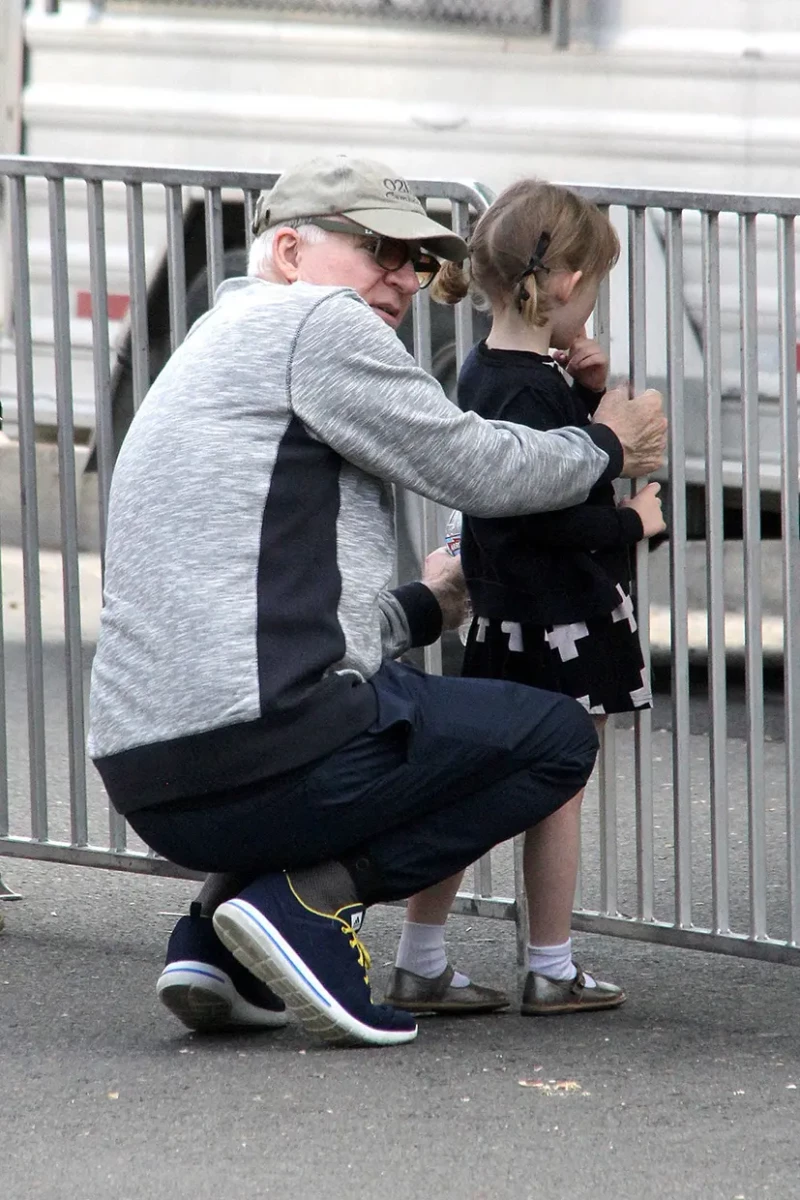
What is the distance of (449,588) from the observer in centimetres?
342

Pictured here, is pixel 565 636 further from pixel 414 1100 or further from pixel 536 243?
pixel 414 1100

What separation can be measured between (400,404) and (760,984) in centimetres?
132

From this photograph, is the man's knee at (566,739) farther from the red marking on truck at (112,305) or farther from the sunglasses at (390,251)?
the red marking on truck at (112,305)

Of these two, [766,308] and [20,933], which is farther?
[766,308]

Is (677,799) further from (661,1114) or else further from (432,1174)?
(432,1174)

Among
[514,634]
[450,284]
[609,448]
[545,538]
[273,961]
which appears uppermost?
[450,284]

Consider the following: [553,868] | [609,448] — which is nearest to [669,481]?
[609,448]

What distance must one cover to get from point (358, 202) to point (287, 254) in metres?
0.15

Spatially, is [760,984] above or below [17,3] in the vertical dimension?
below

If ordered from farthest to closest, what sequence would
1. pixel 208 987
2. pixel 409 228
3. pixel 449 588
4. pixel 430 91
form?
pixel 430 91 → pixel 449 588 → pixel 208 987 → pixel 409 228

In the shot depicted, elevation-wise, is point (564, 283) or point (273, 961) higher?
point (564, 283)

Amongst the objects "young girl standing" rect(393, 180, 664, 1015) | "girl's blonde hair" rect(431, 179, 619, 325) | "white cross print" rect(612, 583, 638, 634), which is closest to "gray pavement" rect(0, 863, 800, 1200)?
"young girl standing" rect(393, 180, 664, 1015)

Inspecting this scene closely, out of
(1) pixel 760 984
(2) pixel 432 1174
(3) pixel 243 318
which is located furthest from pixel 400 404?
(1) pixel 760 984

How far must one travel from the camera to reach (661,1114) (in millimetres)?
2902
